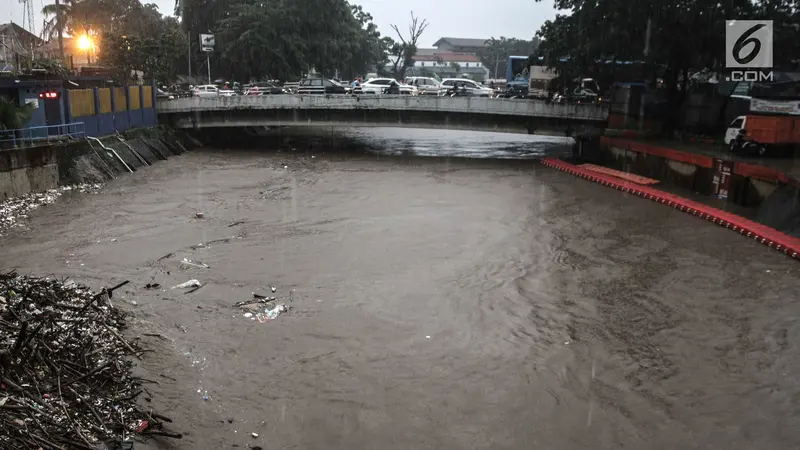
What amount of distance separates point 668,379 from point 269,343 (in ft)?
21.1

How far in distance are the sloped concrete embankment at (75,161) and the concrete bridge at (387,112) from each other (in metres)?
4.03

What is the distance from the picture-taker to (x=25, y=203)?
71.8 ft

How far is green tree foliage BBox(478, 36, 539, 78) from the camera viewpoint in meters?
109

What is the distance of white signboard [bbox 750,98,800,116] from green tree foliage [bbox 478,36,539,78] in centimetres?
8129

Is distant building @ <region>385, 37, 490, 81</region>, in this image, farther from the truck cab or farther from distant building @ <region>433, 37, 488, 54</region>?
the truck cab

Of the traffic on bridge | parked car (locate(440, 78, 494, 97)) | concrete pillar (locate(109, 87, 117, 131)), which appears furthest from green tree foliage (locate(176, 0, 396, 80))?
concrete pillar (locate(109, 87, 117, 131))

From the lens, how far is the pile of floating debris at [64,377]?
23.4 ft

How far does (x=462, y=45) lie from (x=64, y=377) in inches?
4909

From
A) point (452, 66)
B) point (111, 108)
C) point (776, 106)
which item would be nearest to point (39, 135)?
point (111, 108)

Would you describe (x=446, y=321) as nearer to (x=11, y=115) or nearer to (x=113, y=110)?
(x=11, y=115)

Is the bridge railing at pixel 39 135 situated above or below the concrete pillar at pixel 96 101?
below

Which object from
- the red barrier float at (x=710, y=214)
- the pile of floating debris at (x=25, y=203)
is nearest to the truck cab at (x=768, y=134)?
the red barrier float at (x=710, y=214)

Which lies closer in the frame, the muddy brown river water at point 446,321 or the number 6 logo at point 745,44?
the muddy brown river water at point 446,321

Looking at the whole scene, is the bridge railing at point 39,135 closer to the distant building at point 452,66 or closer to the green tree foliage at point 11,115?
the green tree foliage at point 11,115
